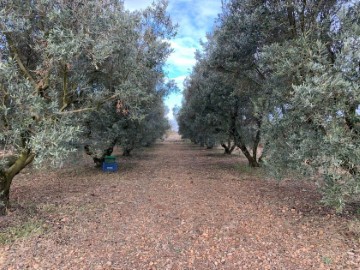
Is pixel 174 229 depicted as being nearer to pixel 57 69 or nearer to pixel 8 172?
pixel 8 172

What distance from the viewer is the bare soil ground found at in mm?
4156

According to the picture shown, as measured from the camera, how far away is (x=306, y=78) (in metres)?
4.95

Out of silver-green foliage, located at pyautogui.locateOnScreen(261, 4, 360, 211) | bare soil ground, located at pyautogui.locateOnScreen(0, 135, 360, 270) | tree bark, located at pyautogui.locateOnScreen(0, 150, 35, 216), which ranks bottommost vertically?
bare soil ground, located at pyautogui.locateOnScreen(0, 135, 360, 270)

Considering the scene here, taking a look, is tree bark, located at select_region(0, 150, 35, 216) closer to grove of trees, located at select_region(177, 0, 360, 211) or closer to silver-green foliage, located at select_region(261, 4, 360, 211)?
grove of trees, located at select_region(177, 0, 360, 211)

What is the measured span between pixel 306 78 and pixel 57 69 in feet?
14.9

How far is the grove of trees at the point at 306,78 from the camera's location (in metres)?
4.70

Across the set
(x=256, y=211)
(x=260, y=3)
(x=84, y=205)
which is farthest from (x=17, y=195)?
(x=260, y=3)

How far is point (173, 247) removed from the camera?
460 centimetres

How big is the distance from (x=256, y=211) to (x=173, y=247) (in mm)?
2578

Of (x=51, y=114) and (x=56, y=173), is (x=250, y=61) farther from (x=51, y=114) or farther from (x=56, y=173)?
(x=56, y=173)

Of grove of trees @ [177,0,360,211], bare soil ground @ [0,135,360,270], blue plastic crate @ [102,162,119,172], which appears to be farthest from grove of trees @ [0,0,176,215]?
blue plastic crate @ [102,162,119,172]

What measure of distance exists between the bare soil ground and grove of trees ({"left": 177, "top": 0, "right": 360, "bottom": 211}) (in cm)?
87

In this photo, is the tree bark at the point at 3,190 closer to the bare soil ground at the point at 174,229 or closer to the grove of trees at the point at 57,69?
the grove of trees at the point at 57,69

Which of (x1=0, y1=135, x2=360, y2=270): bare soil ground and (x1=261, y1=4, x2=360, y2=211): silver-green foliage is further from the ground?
(x1=261, y1=4, x2=360, y2=211): silver-green foliage
